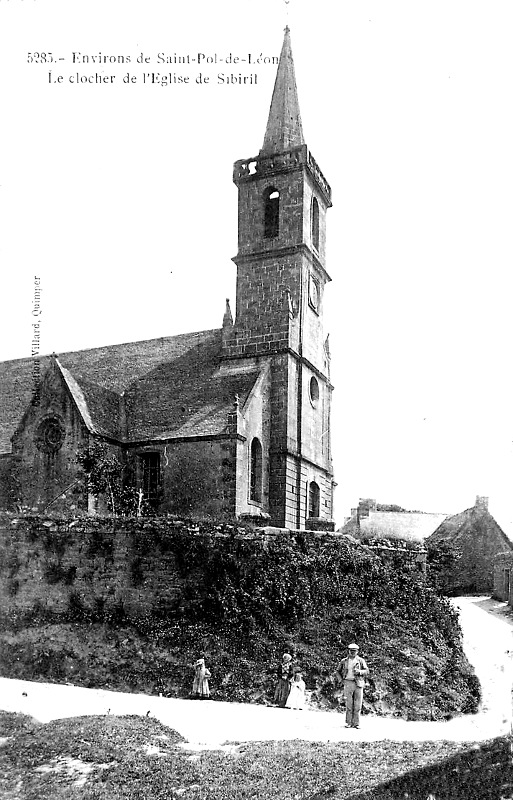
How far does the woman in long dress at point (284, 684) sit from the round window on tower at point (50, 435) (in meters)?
12.7

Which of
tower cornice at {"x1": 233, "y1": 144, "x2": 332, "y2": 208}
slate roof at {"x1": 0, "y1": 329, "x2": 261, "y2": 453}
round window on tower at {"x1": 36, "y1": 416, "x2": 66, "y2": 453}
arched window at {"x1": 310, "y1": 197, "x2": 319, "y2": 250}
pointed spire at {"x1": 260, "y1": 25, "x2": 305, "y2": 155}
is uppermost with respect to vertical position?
pointed spire at {"x1": 260, "y1": 25, "x2": 305, "y2": 155}

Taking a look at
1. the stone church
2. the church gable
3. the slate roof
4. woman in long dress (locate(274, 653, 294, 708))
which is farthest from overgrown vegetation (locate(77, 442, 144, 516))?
woman in long dress (locate(274, 653, 294, 708))

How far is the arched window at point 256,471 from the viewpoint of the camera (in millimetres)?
26562

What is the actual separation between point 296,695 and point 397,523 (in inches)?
1395

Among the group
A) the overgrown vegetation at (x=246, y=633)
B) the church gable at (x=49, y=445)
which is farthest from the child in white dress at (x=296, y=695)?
the church gable at (x=49, y=445)

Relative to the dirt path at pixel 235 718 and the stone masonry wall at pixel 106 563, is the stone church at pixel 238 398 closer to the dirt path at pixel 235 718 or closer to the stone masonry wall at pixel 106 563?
the stone masonry wall at pixel 106 563

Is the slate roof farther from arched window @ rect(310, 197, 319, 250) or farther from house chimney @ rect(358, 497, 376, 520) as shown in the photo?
house chimney @ rect(358, 497, 376, 520)

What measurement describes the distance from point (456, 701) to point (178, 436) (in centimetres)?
1277

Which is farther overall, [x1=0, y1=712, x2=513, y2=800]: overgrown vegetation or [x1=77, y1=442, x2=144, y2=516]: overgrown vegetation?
[x1=77, y1=442, x2=144, y2=516]: overgrown vegetation

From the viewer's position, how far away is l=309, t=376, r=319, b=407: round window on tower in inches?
1188

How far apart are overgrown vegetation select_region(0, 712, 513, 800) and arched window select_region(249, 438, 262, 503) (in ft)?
49.6

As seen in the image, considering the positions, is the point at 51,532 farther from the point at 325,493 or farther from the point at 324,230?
the point at 324,230

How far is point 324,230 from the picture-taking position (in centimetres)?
3178

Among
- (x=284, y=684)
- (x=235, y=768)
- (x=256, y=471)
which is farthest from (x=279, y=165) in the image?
(x=235, y=768)
